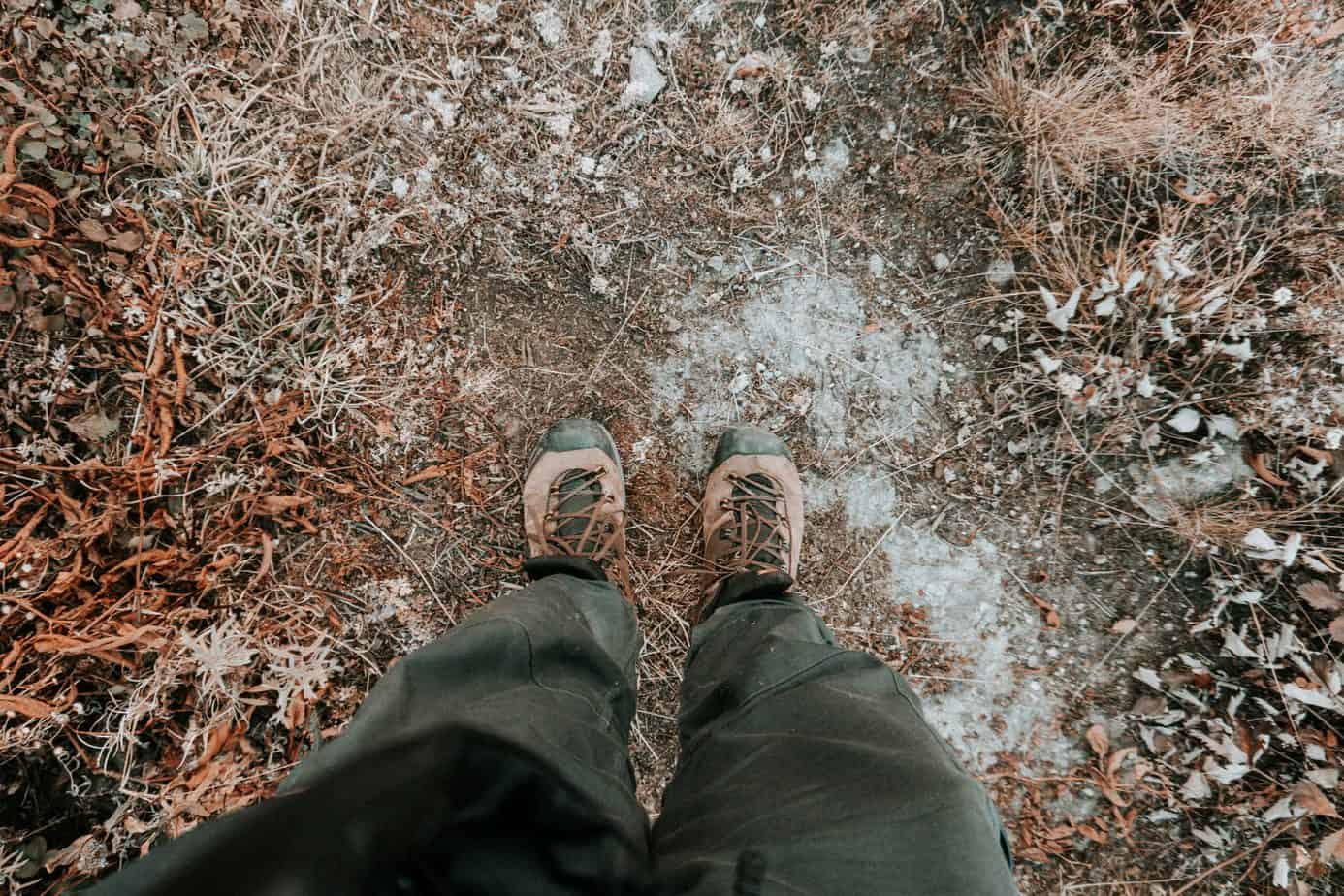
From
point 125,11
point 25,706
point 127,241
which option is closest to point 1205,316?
point 127,241

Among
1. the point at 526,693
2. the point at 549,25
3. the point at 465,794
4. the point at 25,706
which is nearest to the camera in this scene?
the point at 465,794

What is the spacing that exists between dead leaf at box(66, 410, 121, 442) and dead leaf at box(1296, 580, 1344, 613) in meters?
3.48

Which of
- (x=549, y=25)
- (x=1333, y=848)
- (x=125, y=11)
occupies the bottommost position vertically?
(x=1333, y=848)

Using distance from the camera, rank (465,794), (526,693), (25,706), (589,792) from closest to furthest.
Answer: (465,794), (589,792), (526,693), (25,706)

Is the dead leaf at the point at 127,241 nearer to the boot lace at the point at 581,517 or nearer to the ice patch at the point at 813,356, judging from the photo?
the boot lace at the point at 581,517

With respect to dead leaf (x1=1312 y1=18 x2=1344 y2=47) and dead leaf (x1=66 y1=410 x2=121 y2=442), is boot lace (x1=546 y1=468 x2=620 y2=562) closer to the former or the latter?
dead leaf (x1=66 y1=410 x2=121 y2=442)

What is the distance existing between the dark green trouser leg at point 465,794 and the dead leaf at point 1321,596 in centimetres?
195

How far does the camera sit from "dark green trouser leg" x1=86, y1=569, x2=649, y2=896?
78 cm

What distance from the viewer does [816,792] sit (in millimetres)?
1181

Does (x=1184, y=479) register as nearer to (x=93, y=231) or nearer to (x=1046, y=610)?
(x=1046, y=610)

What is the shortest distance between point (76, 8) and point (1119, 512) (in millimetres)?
3437

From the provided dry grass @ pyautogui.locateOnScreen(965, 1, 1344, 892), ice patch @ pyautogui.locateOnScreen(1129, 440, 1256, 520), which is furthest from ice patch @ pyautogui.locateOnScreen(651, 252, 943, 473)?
ice patch @ pyautogui.locateOnScreen(1129, 440, 1256, 520)

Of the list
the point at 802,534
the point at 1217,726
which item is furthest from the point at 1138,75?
the point at 1217,726

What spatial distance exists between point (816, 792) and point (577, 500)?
3.58 ft
